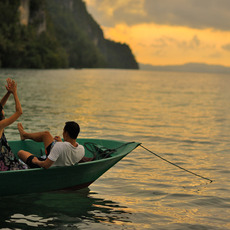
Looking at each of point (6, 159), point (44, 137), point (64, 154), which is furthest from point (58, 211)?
point (44, 137)

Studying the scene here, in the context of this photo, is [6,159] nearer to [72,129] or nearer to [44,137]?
[44,137]

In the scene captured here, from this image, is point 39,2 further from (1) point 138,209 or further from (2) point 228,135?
(1) point 138,209

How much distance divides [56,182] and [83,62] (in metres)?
174

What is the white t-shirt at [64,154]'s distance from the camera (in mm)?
7237

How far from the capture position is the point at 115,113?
22.6 m

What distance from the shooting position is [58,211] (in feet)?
23.9

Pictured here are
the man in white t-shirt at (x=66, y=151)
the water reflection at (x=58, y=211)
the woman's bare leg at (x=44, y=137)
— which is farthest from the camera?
the woman's bare leg at (x=44, y=137)

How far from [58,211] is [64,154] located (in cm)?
89

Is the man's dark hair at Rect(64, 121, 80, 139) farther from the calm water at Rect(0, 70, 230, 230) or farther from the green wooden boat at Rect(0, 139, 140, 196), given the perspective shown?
the calm water at Rect(0, 70, 230, 230)

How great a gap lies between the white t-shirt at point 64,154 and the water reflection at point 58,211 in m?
0.73

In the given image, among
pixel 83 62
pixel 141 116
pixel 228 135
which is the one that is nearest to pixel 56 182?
pixel 228 135

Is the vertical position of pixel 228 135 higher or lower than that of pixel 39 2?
lower

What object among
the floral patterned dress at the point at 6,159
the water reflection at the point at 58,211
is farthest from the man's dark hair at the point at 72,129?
the water reflection at the point at 58,211

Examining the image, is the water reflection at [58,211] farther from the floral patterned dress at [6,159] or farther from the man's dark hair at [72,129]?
the man's dark hair at [72,129]
